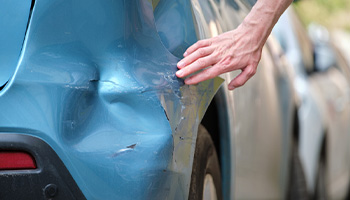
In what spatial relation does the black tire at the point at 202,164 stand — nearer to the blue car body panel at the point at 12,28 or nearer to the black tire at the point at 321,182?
the blue car body panel at the point at 12,28

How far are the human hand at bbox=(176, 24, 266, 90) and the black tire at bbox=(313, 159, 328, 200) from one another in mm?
3075

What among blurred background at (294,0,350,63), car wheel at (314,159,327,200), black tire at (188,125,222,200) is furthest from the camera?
blurred background at (294,0,350,63)

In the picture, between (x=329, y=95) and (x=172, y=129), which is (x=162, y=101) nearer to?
(x=172, y=129)

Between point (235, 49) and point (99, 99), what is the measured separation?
559mm

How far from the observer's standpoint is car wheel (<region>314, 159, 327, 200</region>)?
5234 mm

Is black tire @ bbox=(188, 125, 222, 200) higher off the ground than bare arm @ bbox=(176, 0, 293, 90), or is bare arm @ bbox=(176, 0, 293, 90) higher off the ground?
bare arm @ bbox=(176, 0, 293, 90)

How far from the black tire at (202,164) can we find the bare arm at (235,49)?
21 cm

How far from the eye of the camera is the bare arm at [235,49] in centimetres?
212

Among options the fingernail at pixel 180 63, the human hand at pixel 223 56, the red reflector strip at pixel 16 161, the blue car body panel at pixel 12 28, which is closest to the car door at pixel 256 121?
the human hand at pixel 223 56

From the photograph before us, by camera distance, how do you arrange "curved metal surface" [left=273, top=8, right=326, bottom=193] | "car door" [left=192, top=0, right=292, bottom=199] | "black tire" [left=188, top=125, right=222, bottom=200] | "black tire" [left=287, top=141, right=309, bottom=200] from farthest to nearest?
"curved metal surface" [left=273, top=8, right=326, bottom=193] < "black tire" [left=287, top=141, right=309, bottom=200] < "car door" [left=192, top=0, right=292, bottom=199] < "black tire" [left=188, top=125, right=222, bottom=200]

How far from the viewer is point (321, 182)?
17.4 ft

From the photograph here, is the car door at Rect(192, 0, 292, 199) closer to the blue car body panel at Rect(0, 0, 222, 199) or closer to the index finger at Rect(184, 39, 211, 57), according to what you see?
the index finger at Rect(184, 39, 211, 57)

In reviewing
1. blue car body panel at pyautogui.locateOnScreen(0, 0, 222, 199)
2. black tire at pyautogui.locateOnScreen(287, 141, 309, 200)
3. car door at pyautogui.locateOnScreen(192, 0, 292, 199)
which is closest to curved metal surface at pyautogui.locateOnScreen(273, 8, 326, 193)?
black tire at pyautogui.locateOnScreen(287, 141, 309, 200)

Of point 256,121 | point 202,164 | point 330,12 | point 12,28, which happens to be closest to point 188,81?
point 202,164
